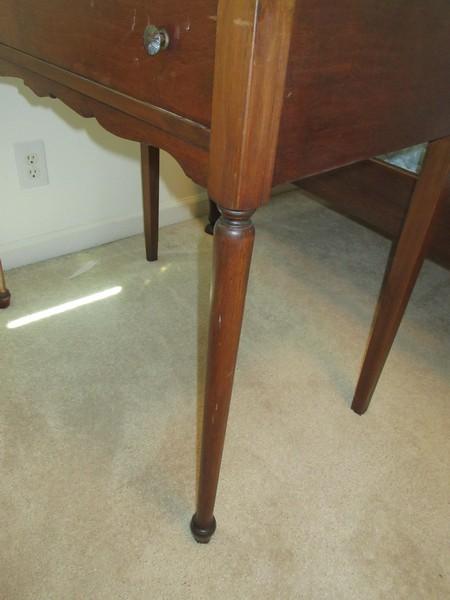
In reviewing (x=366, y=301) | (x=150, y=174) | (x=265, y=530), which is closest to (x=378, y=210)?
(x=366, y=301)

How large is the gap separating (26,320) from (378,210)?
82 cm

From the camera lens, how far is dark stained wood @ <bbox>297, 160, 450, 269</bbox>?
102 centimetres

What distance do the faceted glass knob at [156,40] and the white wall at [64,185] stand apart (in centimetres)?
77

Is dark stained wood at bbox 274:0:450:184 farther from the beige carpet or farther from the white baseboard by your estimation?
the white baseboard

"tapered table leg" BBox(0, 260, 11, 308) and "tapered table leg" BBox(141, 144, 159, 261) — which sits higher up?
"tapered table leg" BBox(141, 144, 159, 261)

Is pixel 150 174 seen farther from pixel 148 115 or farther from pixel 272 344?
pixel 148 115

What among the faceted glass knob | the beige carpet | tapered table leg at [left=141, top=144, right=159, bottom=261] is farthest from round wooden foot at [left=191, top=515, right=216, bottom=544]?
tapered table leg at [left=141, top=144, right=159, bottom=261]

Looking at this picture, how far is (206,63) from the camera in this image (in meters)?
0.41

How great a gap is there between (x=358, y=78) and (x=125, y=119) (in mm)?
245

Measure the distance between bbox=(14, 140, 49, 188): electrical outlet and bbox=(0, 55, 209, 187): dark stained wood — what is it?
18.6 inches

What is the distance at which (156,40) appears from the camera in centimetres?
44

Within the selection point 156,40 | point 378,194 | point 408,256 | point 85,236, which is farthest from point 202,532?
point 85,236

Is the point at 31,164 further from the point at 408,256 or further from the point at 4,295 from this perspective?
the point at 408,256

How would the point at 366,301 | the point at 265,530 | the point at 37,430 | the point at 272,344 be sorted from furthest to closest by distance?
the point at 366,301 < the point at 272,344 < the point at 37,430 < the point at 265,530
